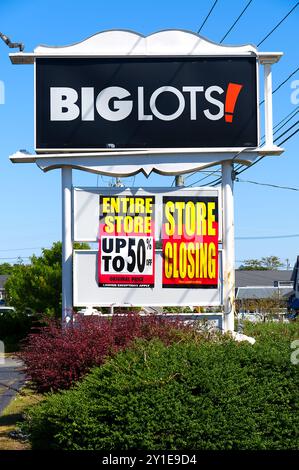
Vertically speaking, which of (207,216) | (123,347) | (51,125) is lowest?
(123,347)

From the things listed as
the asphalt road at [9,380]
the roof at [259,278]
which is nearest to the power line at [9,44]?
the asphalt road at [9,380]

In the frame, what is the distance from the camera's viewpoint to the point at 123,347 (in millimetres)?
8859

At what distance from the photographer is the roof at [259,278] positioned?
82556 mm

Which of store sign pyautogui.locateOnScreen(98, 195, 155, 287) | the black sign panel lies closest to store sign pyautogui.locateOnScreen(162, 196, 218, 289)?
store sign pyautogui.locateOnScreen(98, 195, 155, 287)

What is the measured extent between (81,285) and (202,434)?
464cm

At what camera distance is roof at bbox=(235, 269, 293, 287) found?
82556 mm

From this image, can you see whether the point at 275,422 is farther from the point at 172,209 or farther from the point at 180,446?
the point at 172,209

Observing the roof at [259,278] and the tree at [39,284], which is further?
the roof at [259,278]

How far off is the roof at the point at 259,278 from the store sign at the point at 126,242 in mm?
70340

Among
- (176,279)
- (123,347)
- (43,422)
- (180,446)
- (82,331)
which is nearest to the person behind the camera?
(180,446)

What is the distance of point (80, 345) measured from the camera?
905cm

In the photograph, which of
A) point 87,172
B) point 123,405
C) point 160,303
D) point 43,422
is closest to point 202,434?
point 123,405

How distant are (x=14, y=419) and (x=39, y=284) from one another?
72.9 ft

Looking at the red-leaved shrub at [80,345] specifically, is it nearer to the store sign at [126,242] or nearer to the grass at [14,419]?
the grass at [14,419]
